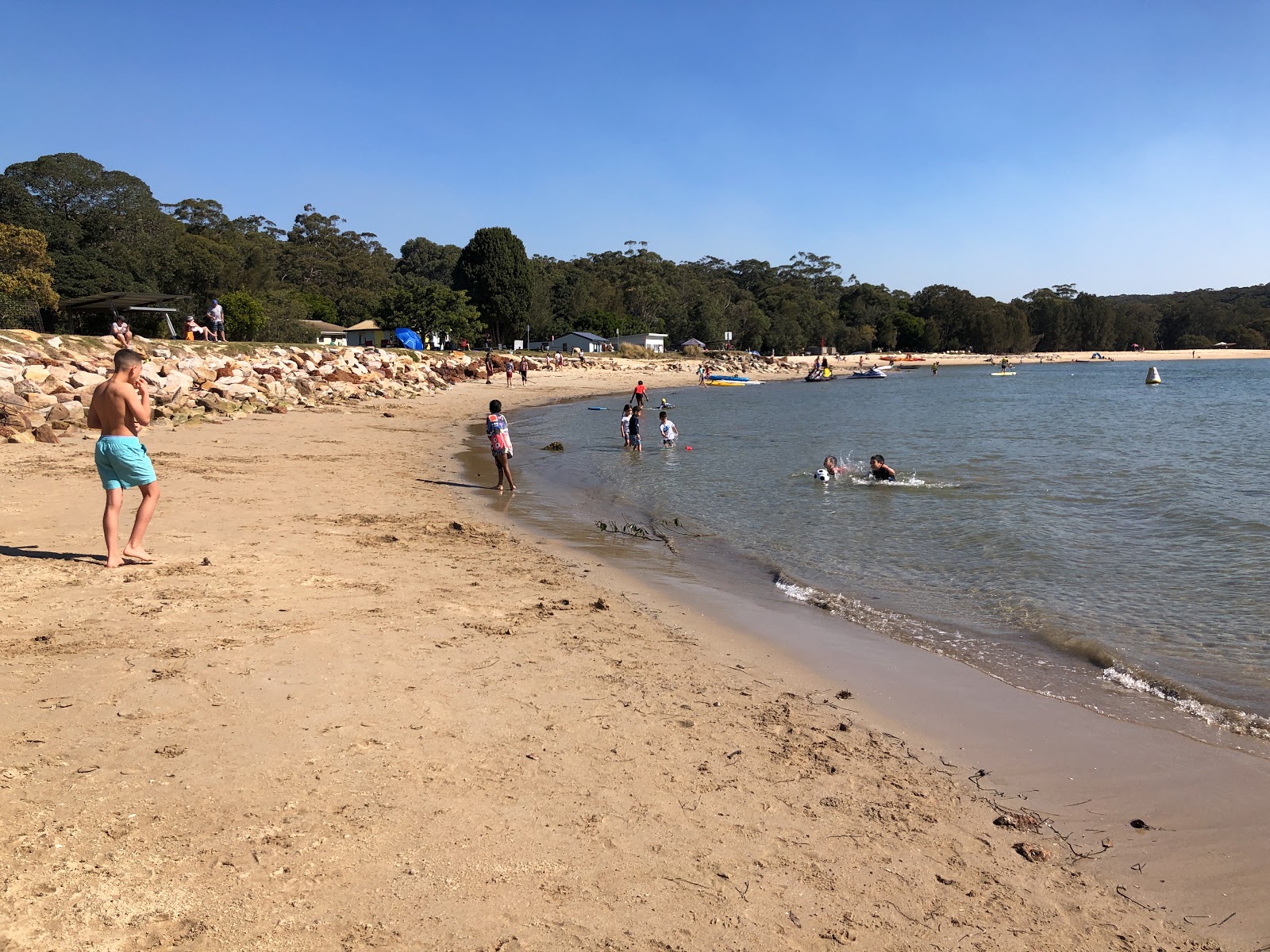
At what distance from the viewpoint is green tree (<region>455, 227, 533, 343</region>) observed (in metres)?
74.3

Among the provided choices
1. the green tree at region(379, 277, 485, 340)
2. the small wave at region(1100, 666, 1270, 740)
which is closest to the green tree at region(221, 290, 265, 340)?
the green tree at region(379, 277, 485, 340)

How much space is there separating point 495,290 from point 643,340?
792 inches

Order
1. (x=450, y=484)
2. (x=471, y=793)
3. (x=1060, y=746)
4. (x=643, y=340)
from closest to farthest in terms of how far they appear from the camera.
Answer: (x=471, y=793) < (x=1060, y=746) < (x=450, y=484) < (x=643, y=340)

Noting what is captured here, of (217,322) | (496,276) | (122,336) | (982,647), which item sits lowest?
(982,647)

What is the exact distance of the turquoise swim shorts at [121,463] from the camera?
7.08 m

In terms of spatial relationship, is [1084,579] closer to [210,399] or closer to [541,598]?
[541,598]

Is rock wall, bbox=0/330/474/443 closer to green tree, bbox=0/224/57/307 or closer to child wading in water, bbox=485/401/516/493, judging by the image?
child wading in water, bbox=485/401/516/493

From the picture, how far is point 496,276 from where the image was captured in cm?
7425

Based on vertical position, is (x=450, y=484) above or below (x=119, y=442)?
below

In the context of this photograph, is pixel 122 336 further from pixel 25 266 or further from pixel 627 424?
Result: pixel 25 266

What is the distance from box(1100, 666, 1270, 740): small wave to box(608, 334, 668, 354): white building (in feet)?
267

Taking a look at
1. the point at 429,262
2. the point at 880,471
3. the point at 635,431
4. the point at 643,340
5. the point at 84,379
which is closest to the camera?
the point at 880,471

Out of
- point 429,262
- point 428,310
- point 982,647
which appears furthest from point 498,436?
point 429,262

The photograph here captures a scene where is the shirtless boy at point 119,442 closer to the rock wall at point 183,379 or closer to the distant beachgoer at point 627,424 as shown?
the rock wall at point 183,379
